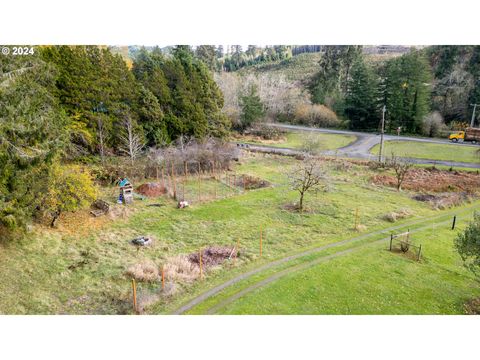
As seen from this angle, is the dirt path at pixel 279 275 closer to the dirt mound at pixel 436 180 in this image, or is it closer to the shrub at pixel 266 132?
the dirt mound at pixel 436 180

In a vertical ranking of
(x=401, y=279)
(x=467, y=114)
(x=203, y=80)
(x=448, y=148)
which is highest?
(x=203, y=80)

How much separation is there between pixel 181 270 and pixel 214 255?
1860 mm

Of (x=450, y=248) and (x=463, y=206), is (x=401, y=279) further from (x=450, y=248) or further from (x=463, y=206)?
(x=463, y=206)

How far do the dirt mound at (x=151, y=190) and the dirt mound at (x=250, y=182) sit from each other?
584cm

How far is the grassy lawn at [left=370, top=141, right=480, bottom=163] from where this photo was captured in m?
30.4

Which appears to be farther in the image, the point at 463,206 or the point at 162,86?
the point at 162,86

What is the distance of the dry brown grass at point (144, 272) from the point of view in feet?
44.4

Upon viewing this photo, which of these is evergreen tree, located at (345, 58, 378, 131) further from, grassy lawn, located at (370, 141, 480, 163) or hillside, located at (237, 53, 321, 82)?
hillside, located at (237, 53, 321, 82)

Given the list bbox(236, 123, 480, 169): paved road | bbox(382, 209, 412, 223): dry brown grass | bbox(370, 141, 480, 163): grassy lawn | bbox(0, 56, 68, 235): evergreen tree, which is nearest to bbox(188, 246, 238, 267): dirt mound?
bbox(0, 56, 68, 235): evergreen tree

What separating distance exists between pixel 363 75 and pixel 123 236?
38.7 meters

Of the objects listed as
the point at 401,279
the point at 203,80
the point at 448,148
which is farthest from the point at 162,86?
the point at 448,148

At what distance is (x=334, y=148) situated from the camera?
37.8m

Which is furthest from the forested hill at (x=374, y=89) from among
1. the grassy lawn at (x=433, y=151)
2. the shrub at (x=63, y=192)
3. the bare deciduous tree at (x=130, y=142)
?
the shrub at (x=63, y=192)

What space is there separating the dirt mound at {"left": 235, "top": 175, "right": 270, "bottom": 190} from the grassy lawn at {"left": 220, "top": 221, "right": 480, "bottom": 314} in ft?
36.3
